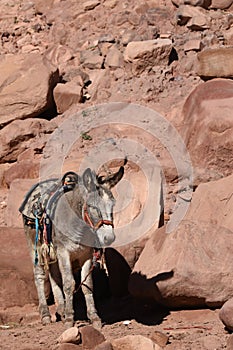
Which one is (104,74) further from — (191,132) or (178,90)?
(191,132)

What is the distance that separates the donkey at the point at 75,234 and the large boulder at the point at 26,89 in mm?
7764

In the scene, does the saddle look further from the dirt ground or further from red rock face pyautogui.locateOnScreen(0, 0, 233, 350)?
red rock face pyautogui.locateOnScreen(0, 0, 233, 350)

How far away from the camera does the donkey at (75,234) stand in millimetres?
10711

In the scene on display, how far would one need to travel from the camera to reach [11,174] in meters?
18.2

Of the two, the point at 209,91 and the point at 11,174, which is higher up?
the point at 209,91

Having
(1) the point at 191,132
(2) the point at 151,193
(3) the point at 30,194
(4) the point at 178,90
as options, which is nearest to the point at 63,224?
(3) the point at 30,194

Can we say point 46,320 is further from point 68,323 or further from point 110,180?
point 110,180

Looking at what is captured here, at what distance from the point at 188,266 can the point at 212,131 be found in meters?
4.95

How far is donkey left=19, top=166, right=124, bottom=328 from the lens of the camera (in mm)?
10711

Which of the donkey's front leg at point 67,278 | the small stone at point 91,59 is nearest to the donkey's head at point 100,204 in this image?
the donkey's front leg at point 67,278

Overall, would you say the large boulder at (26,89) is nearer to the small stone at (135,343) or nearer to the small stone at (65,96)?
the small stone at (65,96)

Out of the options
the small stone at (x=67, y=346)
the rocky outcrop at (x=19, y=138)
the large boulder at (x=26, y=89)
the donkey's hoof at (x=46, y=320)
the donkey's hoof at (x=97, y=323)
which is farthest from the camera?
the large boulder at (x=26, y=89)

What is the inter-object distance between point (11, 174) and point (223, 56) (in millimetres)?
5115

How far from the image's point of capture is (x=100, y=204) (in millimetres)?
10680
